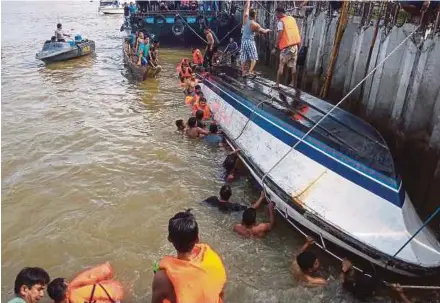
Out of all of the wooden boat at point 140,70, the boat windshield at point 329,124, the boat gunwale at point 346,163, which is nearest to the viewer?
the boat gunwale at point 346,163

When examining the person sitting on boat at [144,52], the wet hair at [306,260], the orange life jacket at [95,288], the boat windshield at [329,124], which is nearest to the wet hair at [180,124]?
the boat windshield at [329,124]

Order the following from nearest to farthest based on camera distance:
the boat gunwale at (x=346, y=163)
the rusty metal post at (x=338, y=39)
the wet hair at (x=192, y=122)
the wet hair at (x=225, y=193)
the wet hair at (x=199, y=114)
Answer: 1. the boat gunwale at (x=346, y=163)
2. the wet hair at (x=225, y=193)
3. the rusty metal post at (x=338, y=39)
4. the wet hair at (x=192, y=122)
5. the wet hair at (x=199, y=114)

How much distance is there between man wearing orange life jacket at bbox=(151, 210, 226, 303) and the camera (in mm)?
2594

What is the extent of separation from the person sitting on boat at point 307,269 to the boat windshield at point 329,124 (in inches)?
58.0

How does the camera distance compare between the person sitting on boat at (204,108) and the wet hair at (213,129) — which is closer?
the wet hair at (213,129)

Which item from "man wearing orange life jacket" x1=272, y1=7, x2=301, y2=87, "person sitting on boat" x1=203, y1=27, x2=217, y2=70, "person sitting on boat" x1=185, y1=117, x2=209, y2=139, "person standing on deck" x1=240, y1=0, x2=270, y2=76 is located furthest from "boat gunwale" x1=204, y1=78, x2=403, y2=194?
"person sitting on boat" x1=203, y1=27, x2=217, y2=70

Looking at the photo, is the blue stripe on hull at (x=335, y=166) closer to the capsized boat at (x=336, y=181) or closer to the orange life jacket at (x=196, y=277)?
the capsized boat at (x=336, y=181)

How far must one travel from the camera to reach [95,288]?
4.23m

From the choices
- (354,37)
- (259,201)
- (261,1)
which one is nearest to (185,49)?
(261,1)

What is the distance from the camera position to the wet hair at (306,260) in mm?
4852

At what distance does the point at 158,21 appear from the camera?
21.7m

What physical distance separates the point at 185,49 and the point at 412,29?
1741 centimetres

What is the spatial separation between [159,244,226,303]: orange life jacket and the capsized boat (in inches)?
101

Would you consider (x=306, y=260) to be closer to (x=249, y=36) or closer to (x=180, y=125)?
(x=180, y=125)
